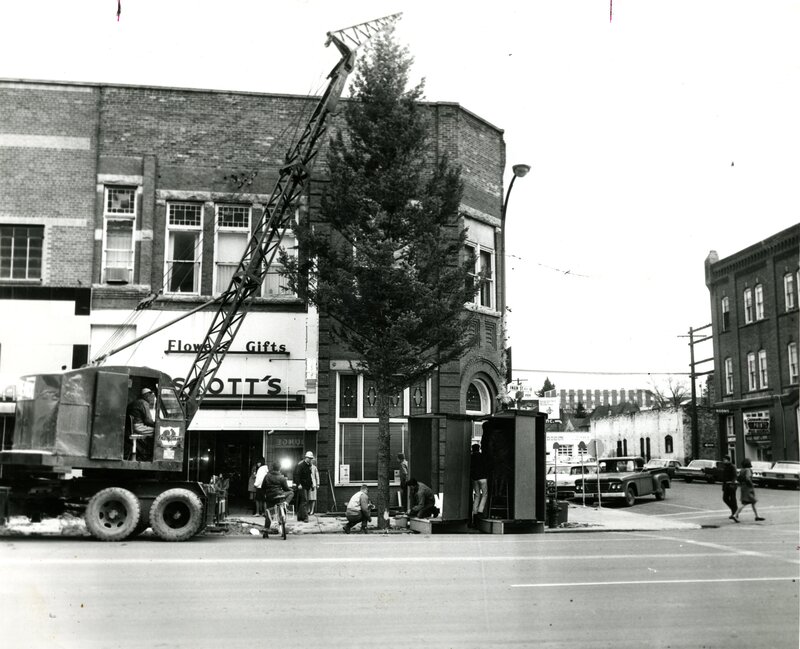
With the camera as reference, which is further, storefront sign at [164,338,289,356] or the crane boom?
storefront sign at [164,338,289,356]

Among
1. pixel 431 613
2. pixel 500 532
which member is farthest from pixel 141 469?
pixel 431 613

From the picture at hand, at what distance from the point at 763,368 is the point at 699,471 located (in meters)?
22.1

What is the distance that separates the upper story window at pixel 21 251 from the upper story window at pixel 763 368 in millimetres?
17599

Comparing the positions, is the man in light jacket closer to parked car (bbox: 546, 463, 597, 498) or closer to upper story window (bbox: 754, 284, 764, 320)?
upper story window (bbox: 754, 284, 764, 320)

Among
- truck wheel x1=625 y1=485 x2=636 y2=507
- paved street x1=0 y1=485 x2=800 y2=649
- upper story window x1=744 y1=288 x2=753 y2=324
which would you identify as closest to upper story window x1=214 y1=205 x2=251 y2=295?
paved street x1=0 y1=485 x2=800 y2=649

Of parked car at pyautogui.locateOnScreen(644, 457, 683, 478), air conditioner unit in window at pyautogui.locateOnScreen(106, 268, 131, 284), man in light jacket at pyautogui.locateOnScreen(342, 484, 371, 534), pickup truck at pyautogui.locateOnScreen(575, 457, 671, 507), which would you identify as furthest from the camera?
parked car at pyautogui.locateOnScreen(644, 457, 683, 478)

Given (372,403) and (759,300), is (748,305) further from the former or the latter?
(372,403)

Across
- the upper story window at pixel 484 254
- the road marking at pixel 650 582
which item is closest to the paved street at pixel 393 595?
the road marking at pixel 650 582

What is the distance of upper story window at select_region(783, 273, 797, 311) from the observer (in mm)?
10286

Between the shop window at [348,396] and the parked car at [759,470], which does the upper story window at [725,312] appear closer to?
the parked car at [759,470]

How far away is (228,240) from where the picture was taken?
23031 mm

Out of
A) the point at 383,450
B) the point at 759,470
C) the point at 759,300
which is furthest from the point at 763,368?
the point at 759,470

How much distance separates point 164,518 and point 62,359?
796 cm

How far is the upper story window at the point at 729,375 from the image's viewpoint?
15783mm
